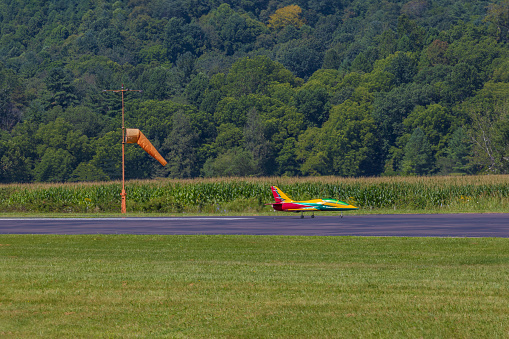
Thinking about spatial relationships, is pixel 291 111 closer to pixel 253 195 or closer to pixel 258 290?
pixel 253 195

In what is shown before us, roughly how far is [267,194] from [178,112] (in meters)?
74.1

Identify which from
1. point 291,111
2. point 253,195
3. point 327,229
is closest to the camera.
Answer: point 327,229

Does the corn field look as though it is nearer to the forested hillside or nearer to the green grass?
the green grass

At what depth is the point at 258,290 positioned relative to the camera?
1287 cm

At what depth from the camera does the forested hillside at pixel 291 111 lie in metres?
106

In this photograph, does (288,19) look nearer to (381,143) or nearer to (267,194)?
(381,143)

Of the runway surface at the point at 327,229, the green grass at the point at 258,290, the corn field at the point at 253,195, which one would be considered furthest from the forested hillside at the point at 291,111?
the green grass at the point at 258,290

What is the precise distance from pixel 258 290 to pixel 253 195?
Result: 33293mm

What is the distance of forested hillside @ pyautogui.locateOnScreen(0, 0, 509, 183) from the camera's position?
105688 mm

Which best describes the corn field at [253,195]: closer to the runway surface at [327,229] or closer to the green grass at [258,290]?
the runway surface at [327,229]

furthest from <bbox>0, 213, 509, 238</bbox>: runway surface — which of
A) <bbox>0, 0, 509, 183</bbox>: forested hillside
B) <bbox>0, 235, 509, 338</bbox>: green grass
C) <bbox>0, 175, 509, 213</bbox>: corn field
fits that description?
<bbox>0, 0, 509, 183</bbox>: forested hillside

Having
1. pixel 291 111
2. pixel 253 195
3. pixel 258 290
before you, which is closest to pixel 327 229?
pixel 258 290

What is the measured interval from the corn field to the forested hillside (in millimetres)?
45789

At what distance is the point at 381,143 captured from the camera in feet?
377
